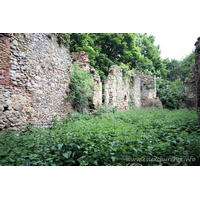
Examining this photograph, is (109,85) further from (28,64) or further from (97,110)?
(28,64)

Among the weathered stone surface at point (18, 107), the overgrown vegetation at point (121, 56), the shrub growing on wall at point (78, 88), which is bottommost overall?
the weathered stone surface at point (18, 107)

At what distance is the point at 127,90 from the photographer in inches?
482

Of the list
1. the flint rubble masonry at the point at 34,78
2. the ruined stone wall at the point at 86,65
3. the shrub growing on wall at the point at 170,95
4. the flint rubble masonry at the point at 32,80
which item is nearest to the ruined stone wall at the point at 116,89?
the ruined stone wall at the point at 86,65

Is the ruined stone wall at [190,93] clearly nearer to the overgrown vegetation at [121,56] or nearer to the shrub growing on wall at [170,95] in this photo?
the overgrown vegetation at [121,56]

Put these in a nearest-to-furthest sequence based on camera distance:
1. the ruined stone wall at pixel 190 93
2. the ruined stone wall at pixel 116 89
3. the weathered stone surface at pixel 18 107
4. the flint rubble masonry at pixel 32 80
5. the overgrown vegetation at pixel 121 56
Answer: the flint rubble masonry at pixel 32 80
the weathered stone surface at pixel 18 107
the ruined stone wall at pixel 116 89
the overgrown vegetation at pixel 121 56
the ruined stone wall at pixel 190 93

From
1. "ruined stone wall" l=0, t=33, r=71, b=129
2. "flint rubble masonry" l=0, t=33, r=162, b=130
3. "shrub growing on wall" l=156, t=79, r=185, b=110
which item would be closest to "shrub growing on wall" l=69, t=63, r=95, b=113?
"flint rubble masonry" l=0, t=33, r=162, b=130

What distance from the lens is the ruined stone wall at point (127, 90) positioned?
984 cm

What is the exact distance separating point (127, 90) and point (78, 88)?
6.49m

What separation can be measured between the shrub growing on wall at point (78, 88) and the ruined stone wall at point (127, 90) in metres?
2.58

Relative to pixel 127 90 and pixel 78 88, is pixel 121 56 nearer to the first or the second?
pixel 127 90

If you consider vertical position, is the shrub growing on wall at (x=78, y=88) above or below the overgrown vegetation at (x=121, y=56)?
below

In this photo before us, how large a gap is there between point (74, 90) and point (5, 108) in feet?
11.4

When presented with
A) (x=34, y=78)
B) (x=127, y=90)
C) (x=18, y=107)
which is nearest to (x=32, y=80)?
(x=34, y=78)
